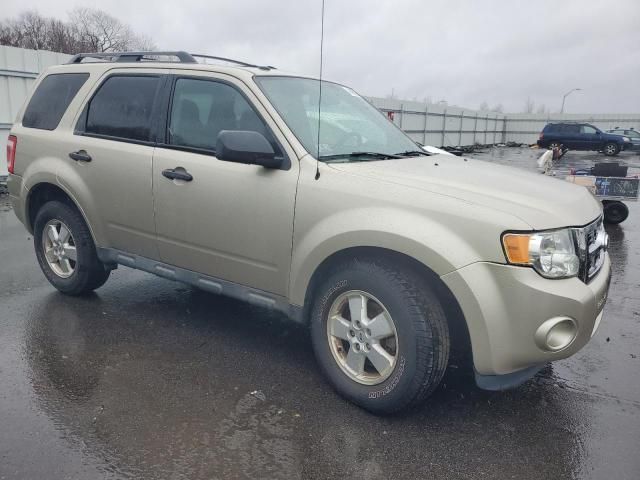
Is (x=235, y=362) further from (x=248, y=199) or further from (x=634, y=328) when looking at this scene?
(x=634, y=328)

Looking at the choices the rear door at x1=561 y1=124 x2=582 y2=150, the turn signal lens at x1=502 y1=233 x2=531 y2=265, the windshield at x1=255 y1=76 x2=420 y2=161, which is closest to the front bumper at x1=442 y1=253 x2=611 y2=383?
the turn signal lens at x1=502 y1=233 x2=531 y2=265

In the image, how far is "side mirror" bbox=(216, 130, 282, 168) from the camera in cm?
312

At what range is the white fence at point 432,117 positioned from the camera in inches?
415

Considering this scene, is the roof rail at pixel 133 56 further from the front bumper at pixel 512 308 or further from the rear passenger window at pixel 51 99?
the front bumper at pixel 512 308

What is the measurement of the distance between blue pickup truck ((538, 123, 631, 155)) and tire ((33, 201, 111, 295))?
100 ft

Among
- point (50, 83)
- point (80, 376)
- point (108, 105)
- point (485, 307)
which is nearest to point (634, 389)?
point (485, 307)

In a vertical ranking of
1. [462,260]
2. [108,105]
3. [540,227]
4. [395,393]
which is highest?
[108,105]

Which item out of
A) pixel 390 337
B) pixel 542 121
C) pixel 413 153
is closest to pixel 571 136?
pixel 542 121

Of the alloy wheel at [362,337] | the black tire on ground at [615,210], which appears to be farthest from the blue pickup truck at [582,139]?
the alloy wheel at [362,337]

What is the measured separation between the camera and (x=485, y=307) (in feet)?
8.56

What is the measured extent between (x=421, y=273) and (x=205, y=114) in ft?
6.29

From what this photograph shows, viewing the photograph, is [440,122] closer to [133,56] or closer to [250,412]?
[133,56]

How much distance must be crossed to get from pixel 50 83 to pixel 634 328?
5.50m

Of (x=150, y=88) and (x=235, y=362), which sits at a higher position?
(x=150, y=88)
